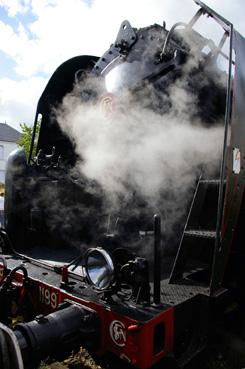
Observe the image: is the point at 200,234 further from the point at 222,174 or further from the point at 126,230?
the point at 126,230

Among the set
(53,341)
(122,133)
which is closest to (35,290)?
(53,341)

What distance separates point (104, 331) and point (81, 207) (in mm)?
1825

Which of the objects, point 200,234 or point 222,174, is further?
point 200,234

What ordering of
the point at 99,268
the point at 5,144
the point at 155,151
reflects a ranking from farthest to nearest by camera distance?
the point at 5,144, the point at 155,151, the point at 99,268

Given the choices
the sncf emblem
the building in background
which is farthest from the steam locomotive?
the building in background

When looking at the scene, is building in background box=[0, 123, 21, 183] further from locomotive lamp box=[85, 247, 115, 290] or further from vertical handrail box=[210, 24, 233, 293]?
vertical handrail box=[210, 24, 233, 293]

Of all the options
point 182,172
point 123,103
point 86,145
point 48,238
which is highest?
point 123,103

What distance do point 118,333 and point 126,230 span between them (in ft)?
4.82

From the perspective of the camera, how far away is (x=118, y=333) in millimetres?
2170

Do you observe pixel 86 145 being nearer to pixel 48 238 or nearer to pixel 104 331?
pixel 48 238

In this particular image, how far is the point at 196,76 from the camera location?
3.42 meters

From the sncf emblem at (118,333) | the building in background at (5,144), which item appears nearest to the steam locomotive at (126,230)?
the sncf emblem at (118,333)

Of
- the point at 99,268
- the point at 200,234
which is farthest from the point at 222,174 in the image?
the point at 99,268

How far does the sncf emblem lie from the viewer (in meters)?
2.14
